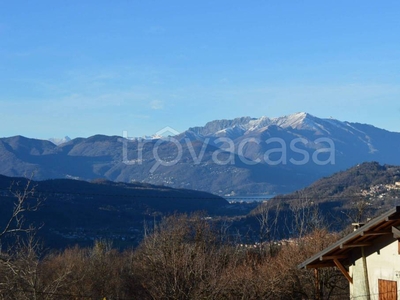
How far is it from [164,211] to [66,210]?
3013 centimetres

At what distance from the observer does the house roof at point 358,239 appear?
16359 millimetres

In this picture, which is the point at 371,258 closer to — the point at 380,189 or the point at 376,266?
the point at 376,266

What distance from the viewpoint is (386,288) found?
58.2 feet

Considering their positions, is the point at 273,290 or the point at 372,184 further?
the point at 372,184

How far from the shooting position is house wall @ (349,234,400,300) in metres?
17.5

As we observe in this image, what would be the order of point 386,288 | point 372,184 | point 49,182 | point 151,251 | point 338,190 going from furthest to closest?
point 49,182
point 338,190
point 372,184
point 151,251
point 386,288

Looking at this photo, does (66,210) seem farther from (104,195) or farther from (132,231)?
(104,195)

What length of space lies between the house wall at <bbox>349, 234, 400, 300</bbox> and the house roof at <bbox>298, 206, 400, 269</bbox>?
261 mm

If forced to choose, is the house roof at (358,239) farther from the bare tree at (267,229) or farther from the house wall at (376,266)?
the bare tree at (267,229)

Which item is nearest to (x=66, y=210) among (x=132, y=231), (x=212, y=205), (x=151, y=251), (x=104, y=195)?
(x=132, y=231)

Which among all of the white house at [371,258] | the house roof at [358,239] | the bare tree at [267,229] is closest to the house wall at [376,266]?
the white house at [371,258]

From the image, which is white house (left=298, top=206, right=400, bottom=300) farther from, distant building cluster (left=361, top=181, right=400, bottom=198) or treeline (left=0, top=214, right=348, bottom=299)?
distant building cluster (left=361, top=181, right=400, bottom=198)

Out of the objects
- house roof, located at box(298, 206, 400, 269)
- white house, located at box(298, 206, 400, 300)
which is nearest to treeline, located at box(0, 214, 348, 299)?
house roof, located at box(298, 206, 400, 269)

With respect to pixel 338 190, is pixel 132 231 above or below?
below
